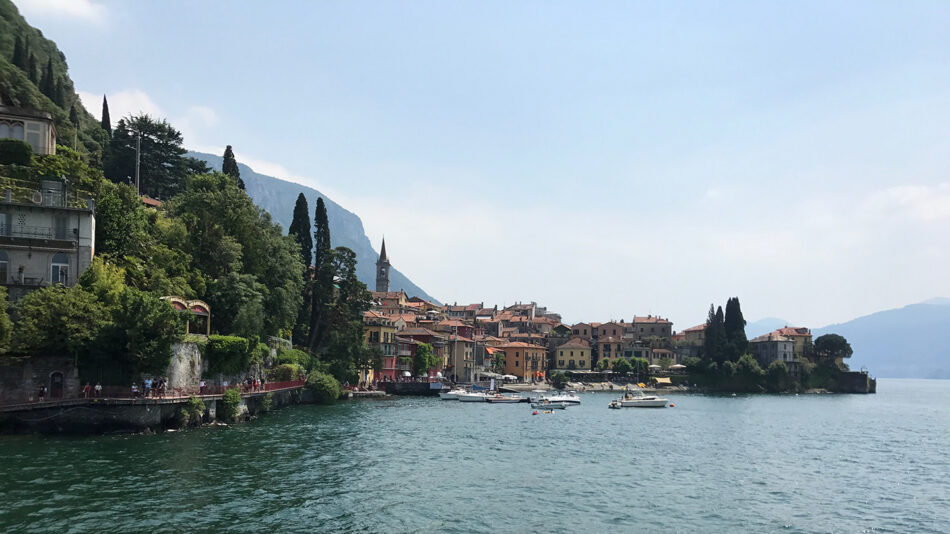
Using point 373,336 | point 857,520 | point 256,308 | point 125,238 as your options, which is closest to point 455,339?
point 373,336

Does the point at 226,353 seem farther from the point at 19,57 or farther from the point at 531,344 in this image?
the point at 531,344

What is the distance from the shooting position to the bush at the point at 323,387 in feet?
244

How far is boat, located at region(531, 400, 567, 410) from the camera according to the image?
285 ft

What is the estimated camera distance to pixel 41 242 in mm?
46938

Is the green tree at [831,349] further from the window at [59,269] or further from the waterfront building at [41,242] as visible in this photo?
the window at [59,269]

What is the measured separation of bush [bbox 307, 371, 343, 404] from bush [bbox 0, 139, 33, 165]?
33897 millimetres

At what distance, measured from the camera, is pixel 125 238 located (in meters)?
54.0

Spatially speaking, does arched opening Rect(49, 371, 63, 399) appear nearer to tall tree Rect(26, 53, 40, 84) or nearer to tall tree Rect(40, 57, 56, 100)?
tall tree Rect(40, 57, 56, 100)

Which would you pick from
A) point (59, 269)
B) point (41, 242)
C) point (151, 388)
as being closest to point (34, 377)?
point (151, 388)

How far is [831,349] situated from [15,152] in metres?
166

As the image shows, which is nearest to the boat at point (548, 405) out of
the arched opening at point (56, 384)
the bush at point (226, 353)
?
the bush at point (226, 353)

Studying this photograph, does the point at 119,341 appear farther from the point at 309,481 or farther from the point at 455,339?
the point at 455,339

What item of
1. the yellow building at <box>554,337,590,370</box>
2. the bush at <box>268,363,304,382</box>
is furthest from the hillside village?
the bush at <box>268,363,304,382</box>

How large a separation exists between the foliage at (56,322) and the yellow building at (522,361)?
11641cm
